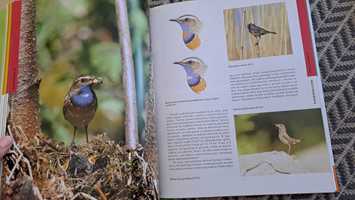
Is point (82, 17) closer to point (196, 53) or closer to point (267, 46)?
point (196, 53)

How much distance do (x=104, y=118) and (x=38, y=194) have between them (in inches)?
5.5

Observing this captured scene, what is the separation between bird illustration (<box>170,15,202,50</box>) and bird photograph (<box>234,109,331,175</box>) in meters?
0.15

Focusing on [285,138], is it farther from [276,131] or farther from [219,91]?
[219,91]

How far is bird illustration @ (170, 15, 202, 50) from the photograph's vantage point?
22.9 inches

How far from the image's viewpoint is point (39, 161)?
20.5 inches

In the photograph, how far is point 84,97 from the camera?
1.78ft

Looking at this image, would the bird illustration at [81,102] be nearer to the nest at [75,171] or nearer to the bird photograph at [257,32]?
the nest at [75,171]

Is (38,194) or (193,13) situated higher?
(193,13)

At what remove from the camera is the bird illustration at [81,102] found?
54 cm

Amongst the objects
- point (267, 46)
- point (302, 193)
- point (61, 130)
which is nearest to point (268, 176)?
point (302, 193)

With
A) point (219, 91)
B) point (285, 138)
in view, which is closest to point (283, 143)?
point (285, 138)

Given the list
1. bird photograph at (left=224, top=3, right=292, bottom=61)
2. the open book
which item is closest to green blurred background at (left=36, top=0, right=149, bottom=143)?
the open book

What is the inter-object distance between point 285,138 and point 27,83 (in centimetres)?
40

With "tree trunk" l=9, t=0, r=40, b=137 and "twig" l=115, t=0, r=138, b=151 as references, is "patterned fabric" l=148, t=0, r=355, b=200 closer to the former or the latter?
"twig" l=115, t=0, r=138, b=151
